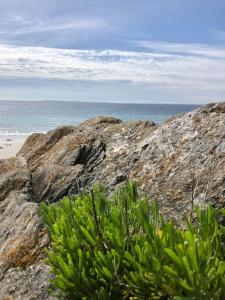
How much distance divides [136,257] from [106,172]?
294 centimetres

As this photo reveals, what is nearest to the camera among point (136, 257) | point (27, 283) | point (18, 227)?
point (136, 257)

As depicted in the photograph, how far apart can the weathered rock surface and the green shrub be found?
420 mm

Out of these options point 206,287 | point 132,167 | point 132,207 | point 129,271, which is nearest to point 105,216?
point 132,207

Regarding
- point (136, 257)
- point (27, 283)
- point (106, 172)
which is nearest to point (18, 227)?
point (27, 283)

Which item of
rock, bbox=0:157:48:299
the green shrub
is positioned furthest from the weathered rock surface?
the green shrub

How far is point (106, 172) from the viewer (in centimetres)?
691

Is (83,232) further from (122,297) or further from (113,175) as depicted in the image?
(113,175)

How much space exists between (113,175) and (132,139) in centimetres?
99

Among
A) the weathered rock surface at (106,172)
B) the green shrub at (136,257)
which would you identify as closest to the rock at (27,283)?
the weathered rock surface at (106,172)

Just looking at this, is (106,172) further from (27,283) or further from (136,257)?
(136,257)

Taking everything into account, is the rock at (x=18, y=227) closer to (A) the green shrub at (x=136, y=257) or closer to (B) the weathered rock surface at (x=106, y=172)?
(B) the weathered rock surface at (x=106, y=172)

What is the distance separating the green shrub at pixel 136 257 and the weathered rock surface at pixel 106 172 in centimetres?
42

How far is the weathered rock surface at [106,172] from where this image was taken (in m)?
5.14

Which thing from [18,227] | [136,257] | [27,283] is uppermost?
[136,257]
